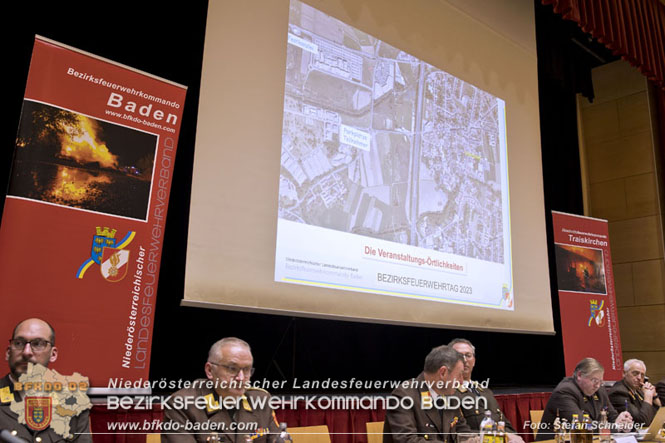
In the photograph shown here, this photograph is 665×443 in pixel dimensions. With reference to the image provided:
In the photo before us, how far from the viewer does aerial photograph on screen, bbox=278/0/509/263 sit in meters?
4.08

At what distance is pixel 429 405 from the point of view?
287 cm

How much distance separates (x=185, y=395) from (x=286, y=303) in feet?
5.13

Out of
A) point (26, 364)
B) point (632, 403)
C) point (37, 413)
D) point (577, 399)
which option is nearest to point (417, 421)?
point (577, 399)

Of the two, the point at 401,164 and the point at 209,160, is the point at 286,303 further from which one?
the point at 401,164

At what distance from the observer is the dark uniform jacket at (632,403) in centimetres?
452

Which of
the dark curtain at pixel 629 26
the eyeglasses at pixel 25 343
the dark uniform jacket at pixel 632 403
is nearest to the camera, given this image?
the eyeglasses at pixel 25 343

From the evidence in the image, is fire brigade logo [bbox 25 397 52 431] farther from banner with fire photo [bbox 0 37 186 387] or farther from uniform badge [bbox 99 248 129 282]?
uniform badge [bbox 99 248 129 282]

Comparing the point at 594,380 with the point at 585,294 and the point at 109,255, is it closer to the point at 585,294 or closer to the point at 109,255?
the point at 585,294

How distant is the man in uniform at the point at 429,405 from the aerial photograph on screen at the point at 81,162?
5.62 feet

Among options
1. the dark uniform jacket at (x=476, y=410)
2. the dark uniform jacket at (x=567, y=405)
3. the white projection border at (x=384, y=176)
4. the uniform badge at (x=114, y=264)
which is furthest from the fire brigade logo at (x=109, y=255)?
the dark uniform jacket at (x=567, y=405)

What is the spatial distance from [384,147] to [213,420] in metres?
2.72

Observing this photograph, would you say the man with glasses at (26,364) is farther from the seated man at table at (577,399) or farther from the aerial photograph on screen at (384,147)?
the seated man at table at (577,399)

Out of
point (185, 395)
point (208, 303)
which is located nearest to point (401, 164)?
point (208, 303)

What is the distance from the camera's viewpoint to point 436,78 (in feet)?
16.3
